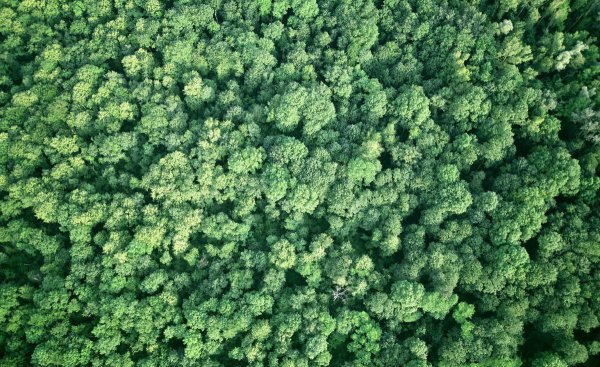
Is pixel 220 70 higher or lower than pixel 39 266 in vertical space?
higher

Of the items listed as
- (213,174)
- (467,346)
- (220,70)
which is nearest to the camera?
(467,346)

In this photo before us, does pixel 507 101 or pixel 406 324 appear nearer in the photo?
pixel 406 324

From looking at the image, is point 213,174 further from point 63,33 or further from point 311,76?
point 63,33

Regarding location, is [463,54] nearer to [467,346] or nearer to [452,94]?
[452,94]

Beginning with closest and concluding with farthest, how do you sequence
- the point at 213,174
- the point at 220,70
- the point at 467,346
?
the point at 467,346 → the point at 213,174 → the point at 220,70

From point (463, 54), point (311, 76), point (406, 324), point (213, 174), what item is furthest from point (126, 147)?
point (463, 54)

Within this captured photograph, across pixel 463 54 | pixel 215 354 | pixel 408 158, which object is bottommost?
pixel 215 354

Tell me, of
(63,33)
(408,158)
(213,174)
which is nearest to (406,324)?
A: (408,158)
